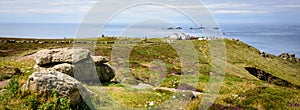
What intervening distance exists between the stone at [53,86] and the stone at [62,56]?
9854 mm

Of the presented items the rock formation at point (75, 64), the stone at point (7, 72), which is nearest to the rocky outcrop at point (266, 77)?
the rock formation at point (75, 64)

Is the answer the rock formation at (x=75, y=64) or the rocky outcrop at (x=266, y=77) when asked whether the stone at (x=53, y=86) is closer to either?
the rock formation at (x=75, y=64)

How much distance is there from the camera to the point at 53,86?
13.7m

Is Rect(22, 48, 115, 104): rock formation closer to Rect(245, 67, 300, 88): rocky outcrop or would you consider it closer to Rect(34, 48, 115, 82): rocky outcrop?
Rect(34, 48, 115, 82): rocky outcrop

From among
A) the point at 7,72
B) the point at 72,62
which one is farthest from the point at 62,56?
the point at 7,72

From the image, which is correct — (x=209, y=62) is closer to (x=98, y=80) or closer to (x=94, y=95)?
(x=98, y=80)

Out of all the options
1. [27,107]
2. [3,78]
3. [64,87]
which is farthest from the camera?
[3,78]

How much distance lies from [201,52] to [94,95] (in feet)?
210

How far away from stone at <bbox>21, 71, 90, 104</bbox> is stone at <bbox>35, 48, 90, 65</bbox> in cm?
985

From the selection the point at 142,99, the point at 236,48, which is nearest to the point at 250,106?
the point at 142,99

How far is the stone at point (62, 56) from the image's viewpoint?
2405 cm

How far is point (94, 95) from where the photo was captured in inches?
614

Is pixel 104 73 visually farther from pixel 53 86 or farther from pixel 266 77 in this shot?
pixel 266 77

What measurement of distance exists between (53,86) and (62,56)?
10956 mm
